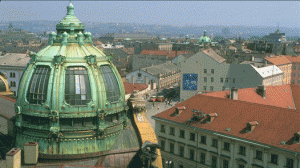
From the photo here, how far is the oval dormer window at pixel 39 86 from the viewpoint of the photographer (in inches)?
832

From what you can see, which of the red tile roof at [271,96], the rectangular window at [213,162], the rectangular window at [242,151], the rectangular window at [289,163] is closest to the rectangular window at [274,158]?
the rectangular window at [289,163]

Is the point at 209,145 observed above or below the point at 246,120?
below

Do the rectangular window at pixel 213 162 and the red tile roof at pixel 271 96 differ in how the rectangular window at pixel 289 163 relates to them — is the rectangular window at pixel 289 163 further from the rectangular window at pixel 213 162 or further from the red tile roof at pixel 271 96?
the red tile roof at pixel 271 96

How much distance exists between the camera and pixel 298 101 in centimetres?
7262

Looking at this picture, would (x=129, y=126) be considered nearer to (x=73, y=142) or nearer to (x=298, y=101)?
(x=73, y=142)

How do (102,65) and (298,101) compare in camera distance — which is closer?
(102,65)

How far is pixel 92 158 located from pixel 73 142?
58.5 inches

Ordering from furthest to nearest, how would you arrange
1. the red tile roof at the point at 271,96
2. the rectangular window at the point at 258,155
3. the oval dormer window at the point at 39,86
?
the red tile roof at the point at 271,96
the rectangular window at the point at 258,155
the oval dormer window at the point at 39,86

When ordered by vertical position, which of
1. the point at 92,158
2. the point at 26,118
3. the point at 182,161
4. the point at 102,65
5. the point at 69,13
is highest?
the point at 69,13

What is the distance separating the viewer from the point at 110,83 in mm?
22531

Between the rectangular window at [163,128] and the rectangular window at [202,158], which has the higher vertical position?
the rectangular window at [163,128]

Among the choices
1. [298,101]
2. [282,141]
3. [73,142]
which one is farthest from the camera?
[298,101]

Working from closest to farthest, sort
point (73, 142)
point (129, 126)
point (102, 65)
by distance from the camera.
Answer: point (73, 142), point (102, 65), point (129, 126)

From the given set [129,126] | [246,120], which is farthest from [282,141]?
[129,126]
